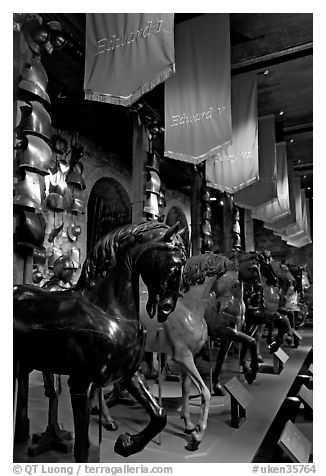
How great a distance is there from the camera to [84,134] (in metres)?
9.75

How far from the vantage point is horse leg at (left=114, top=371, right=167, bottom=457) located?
7.45ft

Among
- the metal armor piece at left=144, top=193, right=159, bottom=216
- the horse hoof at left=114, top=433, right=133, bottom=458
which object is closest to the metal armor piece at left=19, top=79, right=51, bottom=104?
the horse hoof at left=114, top=433, right=133, bottom=458

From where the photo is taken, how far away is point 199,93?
5.68 metres

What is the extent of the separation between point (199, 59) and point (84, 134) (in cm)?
470

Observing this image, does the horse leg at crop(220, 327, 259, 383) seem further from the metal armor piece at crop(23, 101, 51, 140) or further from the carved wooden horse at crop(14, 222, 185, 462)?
the metal armor piece at crop(23, 101, 51, 140)

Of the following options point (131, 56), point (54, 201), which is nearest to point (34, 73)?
point (131, 56)

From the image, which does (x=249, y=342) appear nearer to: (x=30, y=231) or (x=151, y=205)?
(x=30, y=231)

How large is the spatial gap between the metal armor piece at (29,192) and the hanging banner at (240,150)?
4.78m

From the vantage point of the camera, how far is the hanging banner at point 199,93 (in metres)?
5.54

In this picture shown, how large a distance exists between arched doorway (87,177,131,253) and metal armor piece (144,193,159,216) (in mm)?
4025

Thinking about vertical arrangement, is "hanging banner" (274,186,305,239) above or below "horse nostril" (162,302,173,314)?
above

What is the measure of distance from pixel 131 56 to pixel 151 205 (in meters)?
3.32

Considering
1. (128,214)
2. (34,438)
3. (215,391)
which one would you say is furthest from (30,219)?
(128,214)
